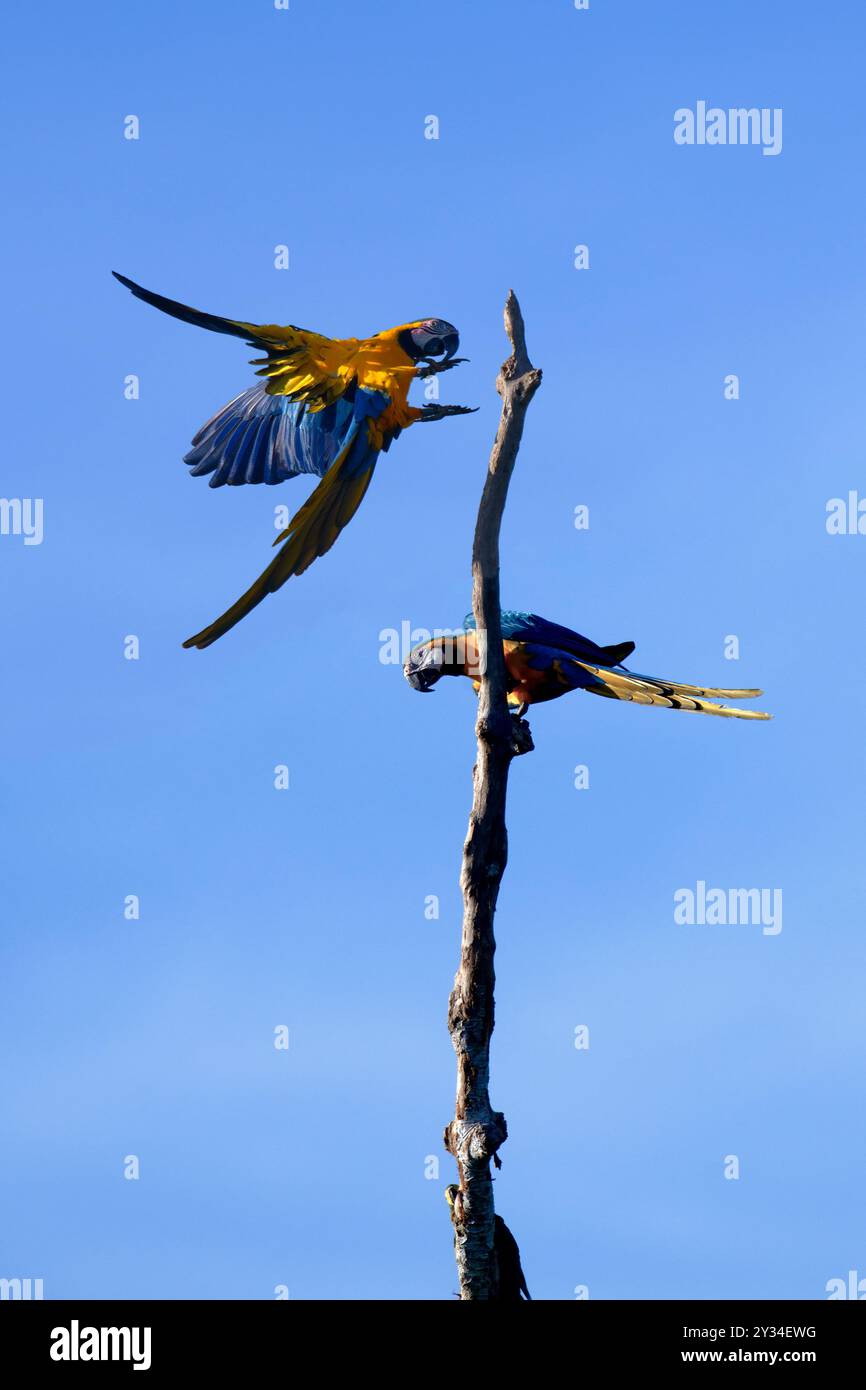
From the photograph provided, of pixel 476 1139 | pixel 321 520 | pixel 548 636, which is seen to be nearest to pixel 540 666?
pixel 548 636

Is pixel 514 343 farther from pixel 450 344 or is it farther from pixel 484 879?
pixel 484 879

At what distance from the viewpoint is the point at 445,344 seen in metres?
9.94

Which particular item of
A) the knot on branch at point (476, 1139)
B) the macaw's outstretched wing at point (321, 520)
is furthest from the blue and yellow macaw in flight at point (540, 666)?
the knot on branch at point (476, 1139)

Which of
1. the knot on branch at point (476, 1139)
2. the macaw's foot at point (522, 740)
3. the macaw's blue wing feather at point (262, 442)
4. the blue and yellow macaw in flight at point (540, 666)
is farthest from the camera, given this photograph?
the macaw's blue wing feather at point (262, 442)

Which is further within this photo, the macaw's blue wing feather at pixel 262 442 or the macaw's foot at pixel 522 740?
the macaw's blue wing feather at pixel 262 442

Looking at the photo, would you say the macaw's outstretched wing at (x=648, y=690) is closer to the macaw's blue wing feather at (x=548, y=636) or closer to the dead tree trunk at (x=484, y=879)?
the macaw's blue wing feather at (x=548, y=636)

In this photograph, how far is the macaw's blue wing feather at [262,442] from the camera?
10109 millimetres

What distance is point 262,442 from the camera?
10.4 m

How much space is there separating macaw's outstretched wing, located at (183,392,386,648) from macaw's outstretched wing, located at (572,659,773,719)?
152 centimetres

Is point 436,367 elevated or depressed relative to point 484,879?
elevated

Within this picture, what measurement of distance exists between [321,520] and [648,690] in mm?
2039

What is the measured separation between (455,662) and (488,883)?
1.58 meters
